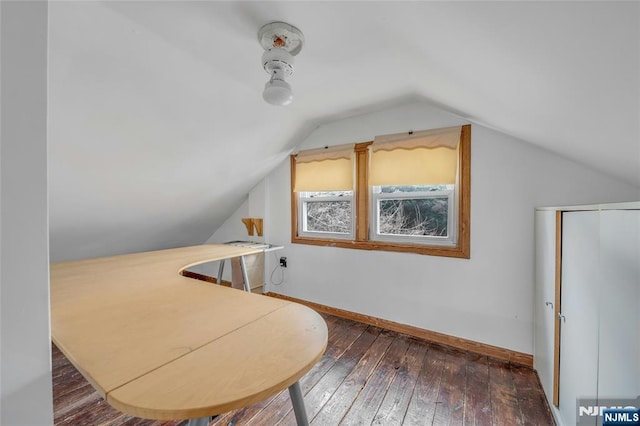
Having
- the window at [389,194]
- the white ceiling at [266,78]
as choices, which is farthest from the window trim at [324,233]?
the white ceiling at [266,78]

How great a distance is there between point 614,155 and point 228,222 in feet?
12.8

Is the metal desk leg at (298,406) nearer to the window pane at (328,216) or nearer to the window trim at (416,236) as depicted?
the window trim at (416,236)

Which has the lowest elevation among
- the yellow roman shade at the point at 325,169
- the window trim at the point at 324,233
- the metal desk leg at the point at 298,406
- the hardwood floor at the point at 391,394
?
the hardwood floor at the point at 391,394

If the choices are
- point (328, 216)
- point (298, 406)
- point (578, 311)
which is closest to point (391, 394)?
point (298, 406)

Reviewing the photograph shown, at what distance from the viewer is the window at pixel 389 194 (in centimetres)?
227

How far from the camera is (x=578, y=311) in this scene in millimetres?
1146

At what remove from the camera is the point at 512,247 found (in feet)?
6.81

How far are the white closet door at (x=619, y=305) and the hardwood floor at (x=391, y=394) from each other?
0.87 meters

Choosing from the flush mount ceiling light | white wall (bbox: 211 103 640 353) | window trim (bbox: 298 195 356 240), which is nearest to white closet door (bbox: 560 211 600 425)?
white wall (bbox: 211 103 640 353)

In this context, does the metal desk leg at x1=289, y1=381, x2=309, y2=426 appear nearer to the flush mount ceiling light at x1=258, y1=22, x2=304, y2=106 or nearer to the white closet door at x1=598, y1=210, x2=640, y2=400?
the white closet door at x1=598, y1=210, x2=640, y2=400

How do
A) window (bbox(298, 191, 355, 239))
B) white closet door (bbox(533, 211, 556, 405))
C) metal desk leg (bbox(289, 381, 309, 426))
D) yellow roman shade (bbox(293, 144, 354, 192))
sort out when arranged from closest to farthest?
metal desk leg (bbox(289, 381, 309, 426)), white closet door (bbox(533, 211, 556, 405)), yellow roman shade (bbox(293, 144, 354, 192)), window (bbox(298, 191, 355, 239))

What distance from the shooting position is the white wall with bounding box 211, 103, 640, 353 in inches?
76.7

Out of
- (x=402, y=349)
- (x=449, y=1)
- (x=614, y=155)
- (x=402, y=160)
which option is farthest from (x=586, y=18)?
(x=402, y=349)

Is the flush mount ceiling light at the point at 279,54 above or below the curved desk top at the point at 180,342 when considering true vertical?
above
